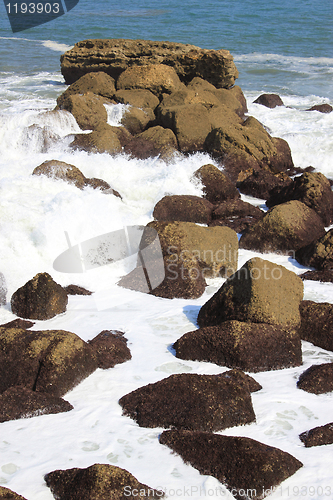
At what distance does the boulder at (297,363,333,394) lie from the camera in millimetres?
3574

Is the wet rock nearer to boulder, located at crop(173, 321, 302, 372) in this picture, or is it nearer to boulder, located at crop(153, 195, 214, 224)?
boulder, located at crop(173, 321, 302, 372)

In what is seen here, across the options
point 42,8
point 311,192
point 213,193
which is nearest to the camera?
point 311,192

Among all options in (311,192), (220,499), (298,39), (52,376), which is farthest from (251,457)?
(298,39)

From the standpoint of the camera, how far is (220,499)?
2.58m

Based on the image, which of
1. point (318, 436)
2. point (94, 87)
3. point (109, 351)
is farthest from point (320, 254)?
point (94, 87)

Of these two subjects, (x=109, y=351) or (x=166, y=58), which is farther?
(x=166, y=58)

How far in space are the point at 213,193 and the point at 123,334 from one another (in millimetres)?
4434

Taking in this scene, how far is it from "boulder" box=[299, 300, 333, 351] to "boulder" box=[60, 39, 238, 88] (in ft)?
35.6

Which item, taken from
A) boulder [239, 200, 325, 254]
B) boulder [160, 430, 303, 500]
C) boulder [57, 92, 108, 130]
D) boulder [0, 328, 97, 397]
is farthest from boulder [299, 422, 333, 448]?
boulder [57, 92, 108, 130]

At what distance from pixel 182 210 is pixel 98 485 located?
5.17 metres

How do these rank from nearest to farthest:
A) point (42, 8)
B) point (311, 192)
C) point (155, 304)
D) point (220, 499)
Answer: point (220, 499) → point (155, 304) → point (311, 192) → point (42, 8)

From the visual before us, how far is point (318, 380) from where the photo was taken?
3621 millimetres

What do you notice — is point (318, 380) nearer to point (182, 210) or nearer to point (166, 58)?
point (182, 210)

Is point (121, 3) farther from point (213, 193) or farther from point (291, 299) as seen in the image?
point (291, 299)
